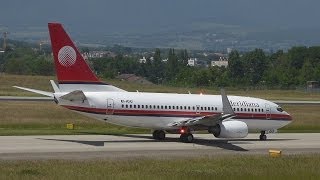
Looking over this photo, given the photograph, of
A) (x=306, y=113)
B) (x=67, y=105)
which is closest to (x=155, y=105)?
(x=67, y=105)

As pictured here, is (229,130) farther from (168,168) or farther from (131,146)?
(168,168)

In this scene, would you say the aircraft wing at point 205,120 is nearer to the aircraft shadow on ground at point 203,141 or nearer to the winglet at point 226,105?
the winglet at point 226,105

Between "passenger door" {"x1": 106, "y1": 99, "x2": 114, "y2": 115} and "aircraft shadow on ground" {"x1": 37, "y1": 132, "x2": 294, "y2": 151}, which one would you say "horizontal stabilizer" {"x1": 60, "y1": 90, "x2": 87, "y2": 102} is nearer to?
"passenger door" {"x1": 106, "y1": 99, "x2": 114, "y2": 115}

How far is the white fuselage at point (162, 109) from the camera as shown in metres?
45.8

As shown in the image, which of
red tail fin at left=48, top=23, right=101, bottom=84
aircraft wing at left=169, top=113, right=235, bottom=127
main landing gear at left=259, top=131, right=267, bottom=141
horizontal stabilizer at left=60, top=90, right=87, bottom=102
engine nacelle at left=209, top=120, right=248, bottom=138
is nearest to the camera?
horizontal stabilizer at left=60, top=90, right=87, bottom=102

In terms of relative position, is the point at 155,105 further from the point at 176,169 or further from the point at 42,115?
the point at 42,115

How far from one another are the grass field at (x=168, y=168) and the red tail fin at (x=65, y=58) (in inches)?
387

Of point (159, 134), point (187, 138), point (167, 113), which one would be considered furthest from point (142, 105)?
point (187, 138)

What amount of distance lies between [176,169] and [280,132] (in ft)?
88.8

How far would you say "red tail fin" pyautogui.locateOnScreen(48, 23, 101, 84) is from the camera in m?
44.9

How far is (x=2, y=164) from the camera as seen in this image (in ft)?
110

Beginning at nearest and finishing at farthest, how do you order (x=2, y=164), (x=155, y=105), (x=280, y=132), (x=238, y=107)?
1. (x=2, y=164)
2. (x=155, y=105)
3. (x=238, y=107)
4. (x=280, y=132)

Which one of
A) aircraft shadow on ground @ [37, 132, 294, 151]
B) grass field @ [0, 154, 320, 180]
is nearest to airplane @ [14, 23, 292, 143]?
aircraft shadow on ground @ [37, 132, 294, 151]

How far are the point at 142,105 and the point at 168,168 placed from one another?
548 inches
